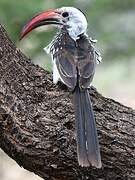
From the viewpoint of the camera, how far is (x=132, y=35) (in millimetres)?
7023

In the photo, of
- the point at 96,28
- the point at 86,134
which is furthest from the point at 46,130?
the point at 96,28

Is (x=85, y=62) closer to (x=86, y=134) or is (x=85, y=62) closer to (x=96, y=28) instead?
(x=86, y=134)

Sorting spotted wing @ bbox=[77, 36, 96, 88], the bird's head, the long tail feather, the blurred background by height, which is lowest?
the long tail feather

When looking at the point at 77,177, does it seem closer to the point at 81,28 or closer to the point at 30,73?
the point at 30,73

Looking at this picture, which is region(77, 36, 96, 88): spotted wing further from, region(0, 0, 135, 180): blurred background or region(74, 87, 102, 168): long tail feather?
region(0, 0, 135, 180): blurred background

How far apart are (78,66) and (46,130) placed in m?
0.66

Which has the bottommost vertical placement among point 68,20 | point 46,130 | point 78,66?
point 46,130

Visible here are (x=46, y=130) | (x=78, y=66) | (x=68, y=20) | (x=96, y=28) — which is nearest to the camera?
(x=46, y=130)

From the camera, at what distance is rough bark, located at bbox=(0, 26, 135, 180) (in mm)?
3506

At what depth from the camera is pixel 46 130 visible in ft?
11.6

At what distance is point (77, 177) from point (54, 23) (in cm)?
144

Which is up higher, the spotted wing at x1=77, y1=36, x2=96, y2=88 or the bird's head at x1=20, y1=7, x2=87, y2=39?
the bird's head at x1=20, y1=7, x2=87, y2=39

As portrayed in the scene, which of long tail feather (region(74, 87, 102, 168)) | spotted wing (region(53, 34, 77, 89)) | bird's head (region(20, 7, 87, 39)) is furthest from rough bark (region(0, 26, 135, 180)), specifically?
bird's head (region(20, 7, 87, 39))

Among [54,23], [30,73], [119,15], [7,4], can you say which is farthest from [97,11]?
[30,73]
